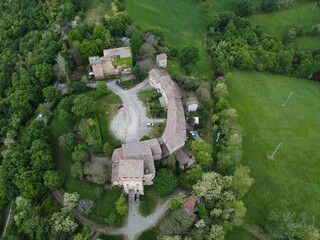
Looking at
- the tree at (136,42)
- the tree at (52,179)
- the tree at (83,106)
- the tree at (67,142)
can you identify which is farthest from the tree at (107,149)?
the tree at (136,42)

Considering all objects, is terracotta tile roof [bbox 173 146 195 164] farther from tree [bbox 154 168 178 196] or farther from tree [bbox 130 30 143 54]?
tree [bbox 130 30 143 54]

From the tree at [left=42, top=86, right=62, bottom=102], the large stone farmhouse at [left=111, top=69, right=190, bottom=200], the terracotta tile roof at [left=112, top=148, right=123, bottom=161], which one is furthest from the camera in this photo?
the tree at [left=42, top=86, right=62, bottom=102]

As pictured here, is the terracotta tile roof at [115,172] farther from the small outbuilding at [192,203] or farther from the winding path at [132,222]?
the small outbuilding at [192,203]

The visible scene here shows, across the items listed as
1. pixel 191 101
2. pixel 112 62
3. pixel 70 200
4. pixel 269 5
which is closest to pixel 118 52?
pixel 112 62

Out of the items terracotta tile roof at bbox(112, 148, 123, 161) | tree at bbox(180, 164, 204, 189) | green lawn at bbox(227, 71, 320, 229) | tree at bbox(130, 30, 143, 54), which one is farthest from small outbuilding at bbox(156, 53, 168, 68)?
tree at bbox(180, 164, 204, 189)

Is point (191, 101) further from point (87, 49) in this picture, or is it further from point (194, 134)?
Result: point (87, 49)

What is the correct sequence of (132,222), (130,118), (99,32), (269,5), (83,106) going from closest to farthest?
1. (132,222)
2. (83,106)
3. (130,118)
4. (99,32)
5. (269,5)
